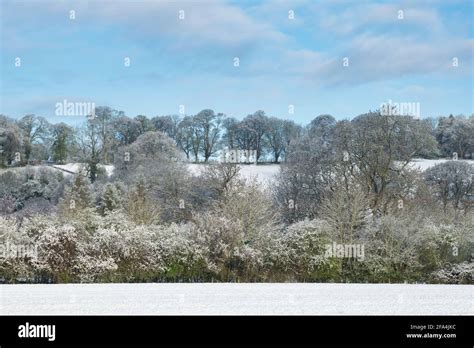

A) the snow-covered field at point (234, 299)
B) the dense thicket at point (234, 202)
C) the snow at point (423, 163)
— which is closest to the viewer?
→ the snow-covered field at point (234, 299)

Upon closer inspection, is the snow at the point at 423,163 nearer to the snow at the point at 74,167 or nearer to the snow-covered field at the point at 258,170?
the snow-covered field at the point at 258,170

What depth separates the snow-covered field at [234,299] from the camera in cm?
862

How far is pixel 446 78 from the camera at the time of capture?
1984cm

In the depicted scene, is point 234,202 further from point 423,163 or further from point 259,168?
point 259,168

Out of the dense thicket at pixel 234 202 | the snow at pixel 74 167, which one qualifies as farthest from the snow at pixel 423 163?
the snow at pixel 74 167

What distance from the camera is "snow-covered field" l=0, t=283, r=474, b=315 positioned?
8.62 m

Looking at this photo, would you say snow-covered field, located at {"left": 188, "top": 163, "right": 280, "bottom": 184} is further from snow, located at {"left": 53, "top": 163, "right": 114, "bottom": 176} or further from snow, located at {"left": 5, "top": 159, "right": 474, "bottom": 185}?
snow, located at {"left": 53, "top": 163, "right": 114, "bottom": 176}

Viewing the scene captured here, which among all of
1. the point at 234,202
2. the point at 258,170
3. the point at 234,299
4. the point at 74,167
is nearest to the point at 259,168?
the point at 258,170

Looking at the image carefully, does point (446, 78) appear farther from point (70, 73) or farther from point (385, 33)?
point (70, 73)

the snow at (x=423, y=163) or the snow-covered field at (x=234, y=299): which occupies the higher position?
the snow at (x=423, y=163)

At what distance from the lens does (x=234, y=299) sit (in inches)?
380

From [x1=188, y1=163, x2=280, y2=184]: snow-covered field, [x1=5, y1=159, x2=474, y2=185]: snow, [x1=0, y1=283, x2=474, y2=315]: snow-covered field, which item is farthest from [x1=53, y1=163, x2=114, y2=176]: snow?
[x1=0, y1=283, x2=474, y2=315]: snow-covered field
